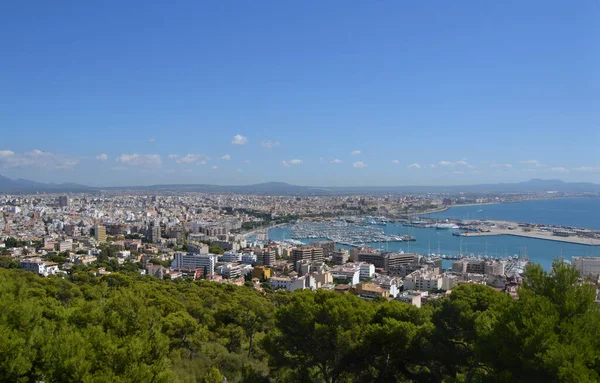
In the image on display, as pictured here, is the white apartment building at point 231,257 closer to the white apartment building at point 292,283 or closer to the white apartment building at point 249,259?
the white apartment building at point 249,259

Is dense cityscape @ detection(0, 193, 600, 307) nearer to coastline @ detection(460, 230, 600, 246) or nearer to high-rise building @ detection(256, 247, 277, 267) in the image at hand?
high-rise building @ detection(256, 247, 277, 267)

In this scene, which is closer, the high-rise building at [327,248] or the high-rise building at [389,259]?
the high-rise building at [389,259]

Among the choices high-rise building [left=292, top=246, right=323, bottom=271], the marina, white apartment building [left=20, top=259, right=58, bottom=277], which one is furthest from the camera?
the marina

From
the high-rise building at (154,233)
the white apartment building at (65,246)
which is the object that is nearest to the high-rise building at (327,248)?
the high-rise building at (154,233)

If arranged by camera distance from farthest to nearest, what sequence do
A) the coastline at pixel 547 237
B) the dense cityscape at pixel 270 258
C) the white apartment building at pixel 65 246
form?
the coastline at pixel 547 237 → the white apartment building at pixel 65 246 → the dense cityscape at pixel 270 258

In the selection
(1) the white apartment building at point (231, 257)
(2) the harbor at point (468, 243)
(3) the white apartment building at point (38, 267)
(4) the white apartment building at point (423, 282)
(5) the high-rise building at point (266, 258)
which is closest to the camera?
(3) the white apartment building at point (38, 267)

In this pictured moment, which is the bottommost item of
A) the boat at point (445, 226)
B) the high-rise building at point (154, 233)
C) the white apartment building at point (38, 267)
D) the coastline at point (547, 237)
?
the coastline at point (547, 237)

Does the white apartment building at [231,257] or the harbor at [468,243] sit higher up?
the white apartment building at [231,257]

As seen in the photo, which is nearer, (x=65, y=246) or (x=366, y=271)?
(x=366, y=271)

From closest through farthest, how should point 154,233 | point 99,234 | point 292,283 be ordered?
1. point 292,283
2. point 99,234
3. point 154,233

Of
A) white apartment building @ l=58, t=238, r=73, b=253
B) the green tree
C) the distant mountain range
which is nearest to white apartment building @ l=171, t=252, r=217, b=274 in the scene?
white apartment building @ l=58, t=238, r=73, b=253

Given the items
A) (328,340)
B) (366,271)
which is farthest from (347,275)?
(328,340)

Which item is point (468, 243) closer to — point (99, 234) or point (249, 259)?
point (249, 259)
